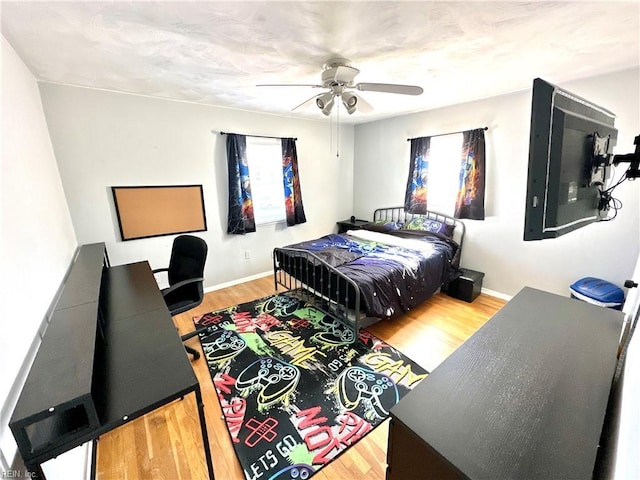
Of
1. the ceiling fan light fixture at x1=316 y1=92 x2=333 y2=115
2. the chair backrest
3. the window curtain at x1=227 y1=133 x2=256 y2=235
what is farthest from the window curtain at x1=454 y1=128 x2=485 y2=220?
the chair backrest

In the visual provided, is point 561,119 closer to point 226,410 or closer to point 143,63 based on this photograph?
point 226,410

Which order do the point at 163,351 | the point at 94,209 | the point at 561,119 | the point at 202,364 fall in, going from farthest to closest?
1. the point at 94,209
2. the point at 202,364
3. the point at 163,351
4. the point at 561,119

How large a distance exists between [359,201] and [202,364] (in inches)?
145

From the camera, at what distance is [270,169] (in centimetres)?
392

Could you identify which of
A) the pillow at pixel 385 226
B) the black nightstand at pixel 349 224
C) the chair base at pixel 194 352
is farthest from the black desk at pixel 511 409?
the black nightstand at pixel 349 224

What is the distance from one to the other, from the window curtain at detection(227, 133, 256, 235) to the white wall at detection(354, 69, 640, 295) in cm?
229

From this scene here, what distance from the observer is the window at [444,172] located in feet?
11.2

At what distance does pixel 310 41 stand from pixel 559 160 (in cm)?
156

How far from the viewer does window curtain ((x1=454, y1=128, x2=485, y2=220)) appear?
122 inches

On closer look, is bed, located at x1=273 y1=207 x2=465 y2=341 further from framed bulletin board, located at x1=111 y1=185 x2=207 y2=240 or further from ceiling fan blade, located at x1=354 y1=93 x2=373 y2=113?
ceiling fan blade, located at x1=354 y1=93 x2=373 y2=113

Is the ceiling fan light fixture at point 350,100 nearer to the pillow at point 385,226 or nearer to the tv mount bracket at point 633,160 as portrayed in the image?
the tv mount bracket at point 633,160

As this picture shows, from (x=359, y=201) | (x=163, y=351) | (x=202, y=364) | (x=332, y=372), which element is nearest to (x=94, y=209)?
(x=202, y=364)

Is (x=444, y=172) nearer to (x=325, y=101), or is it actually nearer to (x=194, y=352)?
(x=325, y=101)

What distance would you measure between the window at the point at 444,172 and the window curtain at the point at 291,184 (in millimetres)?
1938
